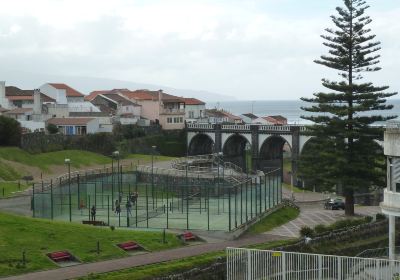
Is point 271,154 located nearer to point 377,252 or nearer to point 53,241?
point 377,252

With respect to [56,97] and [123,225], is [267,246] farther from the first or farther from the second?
[56,97]

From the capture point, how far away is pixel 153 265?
24344 millimetres

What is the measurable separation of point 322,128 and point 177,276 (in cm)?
2083

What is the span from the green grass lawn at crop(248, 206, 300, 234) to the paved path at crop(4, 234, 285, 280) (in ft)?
10.8

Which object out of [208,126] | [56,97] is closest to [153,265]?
[208,126]

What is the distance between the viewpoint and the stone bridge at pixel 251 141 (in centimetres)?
6944

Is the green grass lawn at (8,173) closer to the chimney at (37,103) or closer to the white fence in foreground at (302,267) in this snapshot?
the chimney at (37,103)

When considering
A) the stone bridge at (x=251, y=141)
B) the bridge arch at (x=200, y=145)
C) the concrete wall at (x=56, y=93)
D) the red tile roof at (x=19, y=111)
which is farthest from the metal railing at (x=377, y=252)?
the concrete wall at (x=56, y=93)

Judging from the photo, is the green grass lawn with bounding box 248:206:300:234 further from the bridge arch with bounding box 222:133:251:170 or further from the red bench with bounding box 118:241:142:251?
the bridge arch with bounding box 222:133:251:170

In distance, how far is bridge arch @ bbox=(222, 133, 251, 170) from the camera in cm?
7688

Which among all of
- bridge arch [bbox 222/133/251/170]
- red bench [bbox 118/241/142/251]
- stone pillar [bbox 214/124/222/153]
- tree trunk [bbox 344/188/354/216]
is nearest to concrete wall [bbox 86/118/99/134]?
stone pillar [bbox 214/124/222/153]

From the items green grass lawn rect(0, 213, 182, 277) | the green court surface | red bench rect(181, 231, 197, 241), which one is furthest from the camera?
the green court surface

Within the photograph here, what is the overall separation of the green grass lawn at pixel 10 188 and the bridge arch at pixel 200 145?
1293 inches

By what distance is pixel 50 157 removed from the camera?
61594mm
